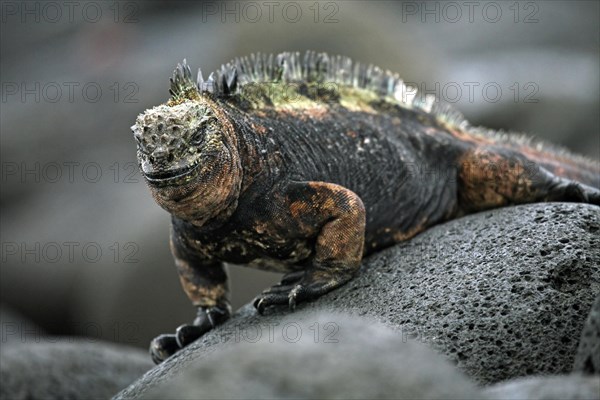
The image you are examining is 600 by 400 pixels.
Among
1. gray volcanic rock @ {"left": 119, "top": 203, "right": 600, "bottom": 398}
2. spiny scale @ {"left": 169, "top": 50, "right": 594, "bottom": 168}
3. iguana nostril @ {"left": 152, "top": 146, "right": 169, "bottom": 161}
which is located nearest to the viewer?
gray volcanic rock @ {"left": 119, "top": 203, "right": 600, "bottom": 398}

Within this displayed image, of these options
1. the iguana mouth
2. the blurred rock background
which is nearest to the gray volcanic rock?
the iguana mouth

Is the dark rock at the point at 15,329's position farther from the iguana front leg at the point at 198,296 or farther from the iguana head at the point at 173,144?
the iguana head at the point at 173,144

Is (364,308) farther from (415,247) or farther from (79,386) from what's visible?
(79,386)

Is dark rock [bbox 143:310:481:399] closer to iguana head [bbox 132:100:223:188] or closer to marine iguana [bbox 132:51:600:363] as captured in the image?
iguana head [bbox 132:100:223:188]

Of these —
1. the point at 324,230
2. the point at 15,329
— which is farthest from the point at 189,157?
the point at 15,329

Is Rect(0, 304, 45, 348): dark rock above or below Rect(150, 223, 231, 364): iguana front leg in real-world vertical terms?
below

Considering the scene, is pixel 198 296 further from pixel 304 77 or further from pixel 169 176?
pixel 304 77

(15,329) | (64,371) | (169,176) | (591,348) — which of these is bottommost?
(15,329)
